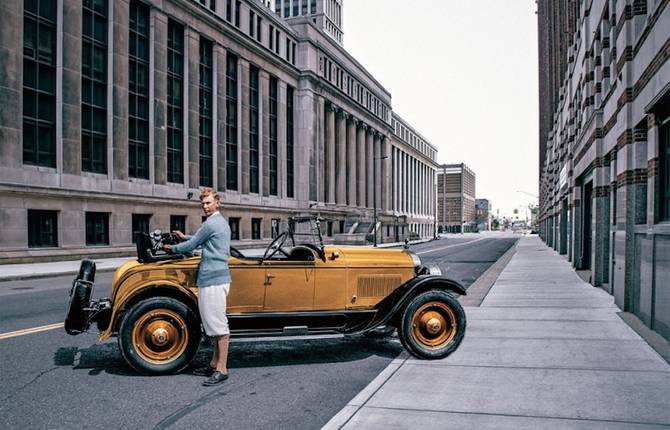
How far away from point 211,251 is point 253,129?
4111 centimetres

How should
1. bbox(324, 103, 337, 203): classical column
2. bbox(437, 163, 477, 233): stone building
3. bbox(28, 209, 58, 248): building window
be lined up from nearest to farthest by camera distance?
bbox(28, 209, 58, 248): building window
bbox(324, 103, 337, 203): classical column
bbox(437, 163, 477, 233): stone building

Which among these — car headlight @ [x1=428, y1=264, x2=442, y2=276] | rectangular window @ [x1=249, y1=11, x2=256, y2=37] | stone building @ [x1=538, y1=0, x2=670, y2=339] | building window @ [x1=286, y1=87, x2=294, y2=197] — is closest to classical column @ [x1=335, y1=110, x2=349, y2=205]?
building window @ [x1=286, y1=87, x2=294, y2=197]

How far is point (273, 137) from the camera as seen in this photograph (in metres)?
49.0

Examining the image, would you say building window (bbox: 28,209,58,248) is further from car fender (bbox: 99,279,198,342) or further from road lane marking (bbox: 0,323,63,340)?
car fender (bbox: 99,279,198,342)

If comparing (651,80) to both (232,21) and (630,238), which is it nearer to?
(630,238)

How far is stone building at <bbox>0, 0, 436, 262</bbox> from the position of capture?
978 inches

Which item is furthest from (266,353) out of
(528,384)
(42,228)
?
(42,228)

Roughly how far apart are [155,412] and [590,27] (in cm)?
1728

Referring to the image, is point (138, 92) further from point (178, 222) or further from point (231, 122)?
point (231, 122)

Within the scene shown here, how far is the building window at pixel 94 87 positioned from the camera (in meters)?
28.0

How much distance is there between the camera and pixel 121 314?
5719 mm

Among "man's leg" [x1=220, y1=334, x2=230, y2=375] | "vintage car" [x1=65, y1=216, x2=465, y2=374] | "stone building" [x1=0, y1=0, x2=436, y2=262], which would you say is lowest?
"man's leg" [x1=220, y1=334, x2=230, y2=375]

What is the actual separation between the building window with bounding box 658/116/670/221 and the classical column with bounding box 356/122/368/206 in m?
63.0

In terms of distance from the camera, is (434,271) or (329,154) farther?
(329,154)
